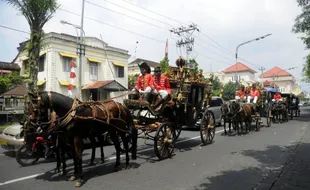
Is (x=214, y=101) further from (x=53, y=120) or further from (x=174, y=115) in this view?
(x=53, y=120)

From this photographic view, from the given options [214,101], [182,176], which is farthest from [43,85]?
[182,176]

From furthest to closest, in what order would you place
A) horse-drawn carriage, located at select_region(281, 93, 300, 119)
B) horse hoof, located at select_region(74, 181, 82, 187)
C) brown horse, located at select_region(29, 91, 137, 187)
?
horse-drawn carriage, located at select_region(281, 93, 300, 119)
brown horse, located at select_region(29, 91, 137, 187)
horse hoof, located at select_region(74, 181, 82, 187)

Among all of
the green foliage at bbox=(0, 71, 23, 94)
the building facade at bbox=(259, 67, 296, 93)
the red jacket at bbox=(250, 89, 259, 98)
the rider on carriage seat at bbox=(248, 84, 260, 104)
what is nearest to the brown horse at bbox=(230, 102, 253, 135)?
the rider on carriage seat at bbox=(248, 84, 260, 104)

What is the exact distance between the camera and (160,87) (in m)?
7.96

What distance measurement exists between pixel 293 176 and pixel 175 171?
2.58m

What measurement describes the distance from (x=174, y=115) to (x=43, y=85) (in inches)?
696

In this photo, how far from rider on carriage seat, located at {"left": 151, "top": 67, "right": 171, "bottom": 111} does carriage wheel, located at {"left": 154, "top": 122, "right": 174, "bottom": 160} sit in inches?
23.0

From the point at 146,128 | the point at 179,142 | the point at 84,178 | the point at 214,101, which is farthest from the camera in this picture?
the point at 214,101

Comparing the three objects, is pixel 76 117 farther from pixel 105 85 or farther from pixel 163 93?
pixel 105 85

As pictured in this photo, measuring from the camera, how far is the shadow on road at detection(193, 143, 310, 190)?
5.35 m

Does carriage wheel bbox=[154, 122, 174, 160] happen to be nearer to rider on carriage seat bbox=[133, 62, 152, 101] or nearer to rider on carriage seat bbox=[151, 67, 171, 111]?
rider on carriage seat bbox=[151, 67, 171, 111]

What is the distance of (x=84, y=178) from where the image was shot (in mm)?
5793

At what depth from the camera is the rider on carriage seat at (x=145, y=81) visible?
24.9 ft

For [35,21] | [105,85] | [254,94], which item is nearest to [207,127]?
[254,94]
